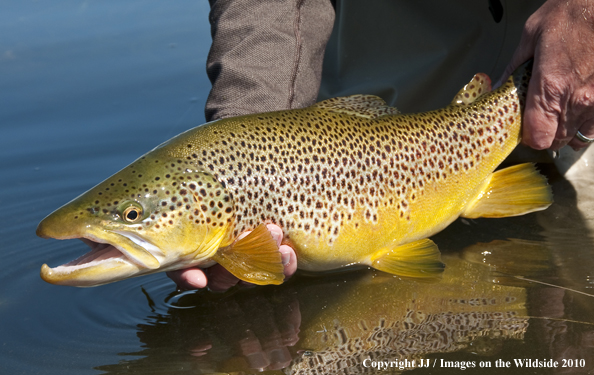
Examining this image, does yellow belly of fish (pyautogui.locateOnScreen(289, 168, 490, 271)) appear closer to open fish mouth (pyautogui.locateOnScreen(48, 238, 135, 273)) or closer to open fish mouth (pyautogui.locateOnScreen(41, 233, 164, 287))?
open fish mouth (pyautogui.locateOnScreen(41, 233, 164, 287))

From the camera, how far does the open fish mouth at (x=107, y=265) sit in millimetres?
2398

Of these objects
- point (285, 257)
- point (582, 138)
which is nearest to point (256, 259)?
point (285, 257)

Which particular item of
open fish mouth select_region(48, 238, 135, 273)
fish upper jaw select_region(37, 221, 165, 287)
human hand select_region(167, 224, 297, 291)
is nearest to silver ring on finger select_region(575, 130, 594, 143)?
human hand select_region(167, 224, 297, 291)

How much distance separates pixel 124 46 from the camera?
6352 millimetres

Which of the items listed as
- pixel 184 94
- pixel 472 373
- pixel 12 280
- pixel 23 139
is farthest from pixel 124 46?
pixel 472 373

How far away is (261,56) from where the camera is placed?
3.52m

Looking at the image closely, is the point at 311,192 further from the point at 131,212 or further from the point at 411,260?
the point at 131,212

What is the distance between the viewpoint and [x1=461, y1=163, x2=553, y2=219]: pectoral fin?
3357mm

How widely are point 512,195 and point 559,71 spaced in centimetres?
71

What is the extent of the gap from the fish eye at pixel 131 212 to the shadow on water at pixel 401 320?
0.54 metres

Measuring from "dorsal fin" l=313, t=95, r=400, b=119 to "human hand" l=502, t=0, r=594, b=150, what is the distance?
28.7 inches

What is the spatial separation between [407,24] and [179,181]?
7.49ft

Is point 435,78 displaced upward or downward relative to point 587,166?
upward

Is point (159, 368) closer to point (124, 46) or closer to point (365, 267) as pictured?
point (365, 267)
